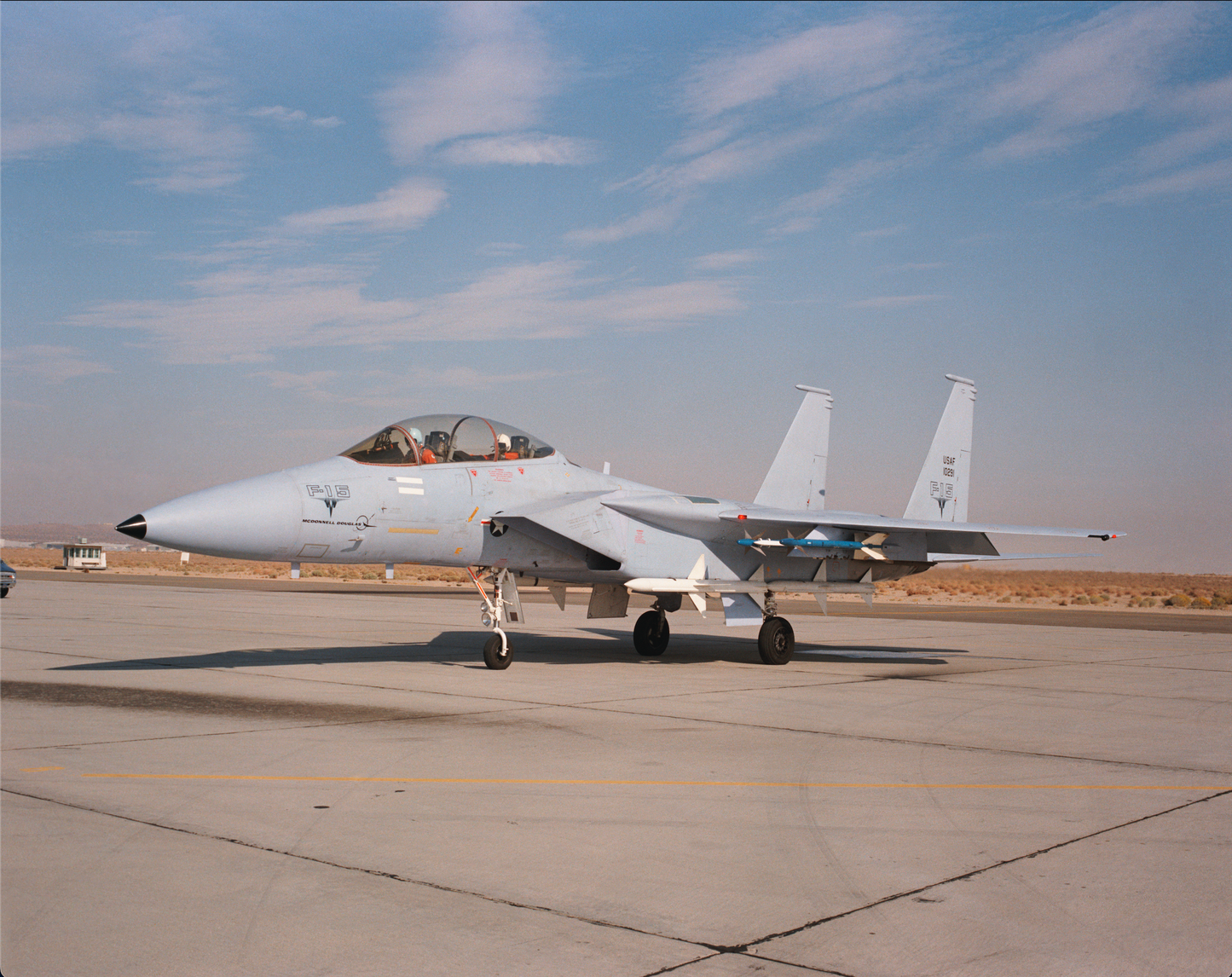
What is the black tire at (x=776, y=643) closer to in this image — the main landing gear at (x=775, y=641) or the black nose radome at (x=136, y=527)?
the main landing gear at (x=775, y=641)

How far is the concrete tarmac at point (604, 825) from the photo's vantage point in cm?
393

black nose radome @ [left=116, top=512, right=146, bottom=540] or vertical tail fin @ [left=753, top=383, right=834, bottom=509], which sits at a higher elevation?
vertical tail fin @ [left=753, top=383, right=834, bottom=509]

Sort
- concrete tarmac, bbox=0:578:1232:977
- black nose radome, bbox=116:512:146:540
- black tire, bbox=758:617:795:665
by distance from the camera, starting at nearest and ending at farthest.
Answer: concrete tarmac, bbox=0:578:1232:977 < black nose radome, bbox=116:512:146:540 < black tire, bbox=758:617:795:665

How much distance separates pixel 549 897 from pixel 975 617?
1112 inches

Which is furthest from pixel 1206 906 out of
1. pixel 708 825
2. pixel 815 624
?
pixel 815 624

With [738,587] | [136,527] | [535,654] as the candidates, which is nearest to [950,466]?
[738,587]

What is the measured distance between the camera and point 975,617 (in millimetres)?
30484

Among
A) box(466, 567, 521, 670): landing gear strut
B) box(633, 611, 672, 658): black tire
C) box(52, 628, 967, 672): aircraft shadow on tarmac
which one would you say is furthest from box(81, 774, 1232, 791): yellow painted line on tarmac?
box(633, 611, 672, 658): black tire

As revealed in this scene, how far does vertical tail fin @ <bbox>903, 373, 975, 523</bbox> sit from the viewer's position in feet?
57.5

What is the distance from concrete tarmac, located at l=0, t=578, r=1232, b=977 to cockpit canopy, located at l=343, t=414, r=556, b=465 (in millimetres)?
2573

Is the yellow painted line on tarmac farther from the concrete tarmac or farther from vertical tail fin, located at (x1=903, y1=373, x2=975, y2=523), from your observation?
vertical tail fin, located at (x1=903, y1=373, x2=975, y2=523)

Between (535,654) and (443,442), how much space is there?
4568 millimetres

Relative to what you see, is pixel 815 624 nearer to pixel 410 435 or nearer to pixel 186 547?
pixel 410 435

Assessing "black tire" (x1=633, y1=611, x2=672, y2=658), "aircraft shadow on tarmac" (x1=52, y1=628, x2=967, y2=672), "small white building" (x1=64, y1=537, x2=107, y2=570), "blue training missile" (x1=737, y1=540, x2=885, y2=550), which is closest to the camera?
"aircraft shadow on tarmac" (x1=52, y1=628, x2=967, y2=672)
